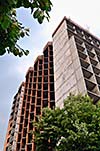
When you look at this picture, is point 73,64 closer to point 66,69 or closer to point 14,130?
point 66,69

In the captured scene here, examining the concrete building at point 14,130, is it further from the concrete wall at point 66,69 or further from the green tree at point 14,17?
the green tree at point 14,17

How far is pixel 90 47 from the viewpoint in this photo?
→ 49.2m

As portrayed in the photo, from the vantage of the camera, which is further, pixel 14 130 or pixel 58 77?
pixel 14 130

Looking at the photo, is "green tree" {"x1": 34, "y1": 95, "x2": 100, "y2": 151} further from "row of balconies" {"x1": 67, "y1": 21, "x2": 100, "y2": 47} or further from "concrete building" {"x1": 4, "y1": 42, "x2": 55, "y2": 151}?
"row of balconies" {"x1": 67, "y1": 21, "x2": 100, "y2": 47}

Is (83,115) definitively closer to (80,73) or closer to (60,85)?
(80,73)

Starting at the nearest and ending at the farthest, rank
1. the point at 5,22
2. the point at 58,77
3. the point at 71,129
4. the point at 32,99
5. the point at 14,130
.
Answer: the point at 5,22
the point at 71,129
the point at 58,77
the point at 14,130
the point at 32,99

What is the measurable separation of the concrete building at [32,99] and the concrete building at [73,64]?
867 cm

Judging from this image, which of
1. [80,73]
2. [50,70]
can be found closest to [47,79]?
[50,70]

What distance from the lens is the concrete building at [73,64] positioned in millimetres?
34531

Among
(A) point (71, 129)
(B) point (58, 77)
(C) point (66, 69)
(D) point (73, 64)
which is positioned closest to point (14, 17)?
(A) point (71, 129)

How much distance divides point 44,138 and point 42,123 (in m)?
1.17

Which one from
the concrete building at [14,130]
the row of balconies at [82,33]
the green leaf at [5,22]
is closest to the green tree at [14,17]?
the green leaf at [5,22]

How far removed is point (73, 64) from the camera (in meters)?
38.5

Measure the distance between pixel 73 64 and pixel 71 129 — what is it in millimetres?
23283
